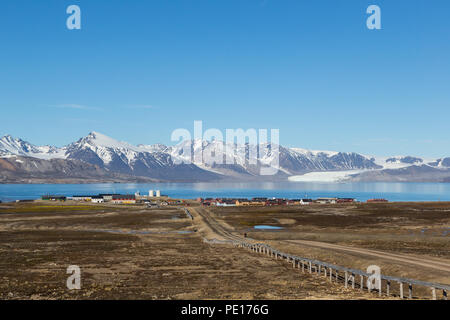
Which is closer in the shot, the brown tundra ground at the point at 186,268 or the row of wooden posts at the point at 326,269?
the brown tundra ground at the point at 186,268

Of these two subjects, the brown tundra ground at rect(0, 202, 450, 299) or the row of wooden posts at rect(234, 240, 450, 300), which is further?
the row of wooden posts at rect(234, 240, 450, 300)

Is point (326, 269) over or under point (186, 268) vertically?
over

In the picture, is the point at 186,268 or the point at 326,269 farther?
the point at 186,268

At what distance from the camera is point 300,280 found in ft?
123
